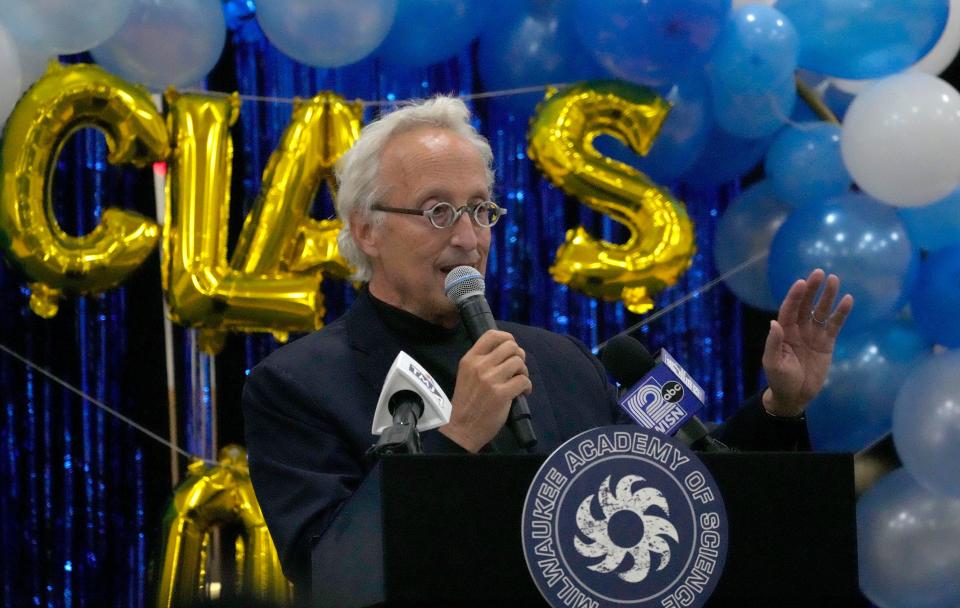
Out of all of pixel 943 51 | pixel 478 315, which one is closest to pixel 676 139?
pixel 943 51

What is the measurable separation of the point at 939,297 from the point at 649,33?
1037mm

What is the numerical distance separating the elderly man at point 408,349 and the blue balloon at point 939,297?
1481mm

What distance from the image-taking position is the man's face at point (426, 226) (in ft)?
7.94

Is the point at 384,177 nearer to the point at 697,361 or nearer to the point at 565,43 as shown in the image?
the point at 565,43

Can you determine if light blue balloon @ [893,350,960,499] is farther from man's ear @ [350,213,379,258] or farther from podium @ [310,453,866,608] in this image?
podium @ [310,453,866,608]

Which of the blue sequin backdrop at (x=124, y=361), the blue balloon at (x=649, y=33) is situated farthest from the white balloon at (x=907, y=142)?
the blue sequin backdrop at (x=124, y=361)

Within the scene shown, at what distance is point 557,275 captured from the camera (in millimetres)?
3799

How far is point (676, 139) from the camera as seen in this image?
393cm

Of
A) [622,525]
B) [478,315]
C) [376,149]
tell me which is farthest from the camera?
[376,149]

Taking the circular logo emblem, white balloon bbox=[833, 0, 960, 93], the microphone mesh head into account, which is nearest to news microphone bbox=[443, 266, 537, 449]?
the microphone mesh head

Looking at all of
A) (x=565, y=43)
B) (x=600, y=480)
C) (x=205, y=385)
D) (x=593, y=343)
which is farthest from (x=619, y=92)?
(x=600, y=480)

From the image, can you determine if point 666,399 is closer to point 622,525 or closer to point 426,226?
point 622,525

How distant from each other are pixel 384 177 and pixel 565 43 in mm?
1512

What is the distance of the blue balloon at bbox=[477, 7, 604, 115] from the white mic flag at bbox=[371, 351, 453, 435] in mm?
2187
